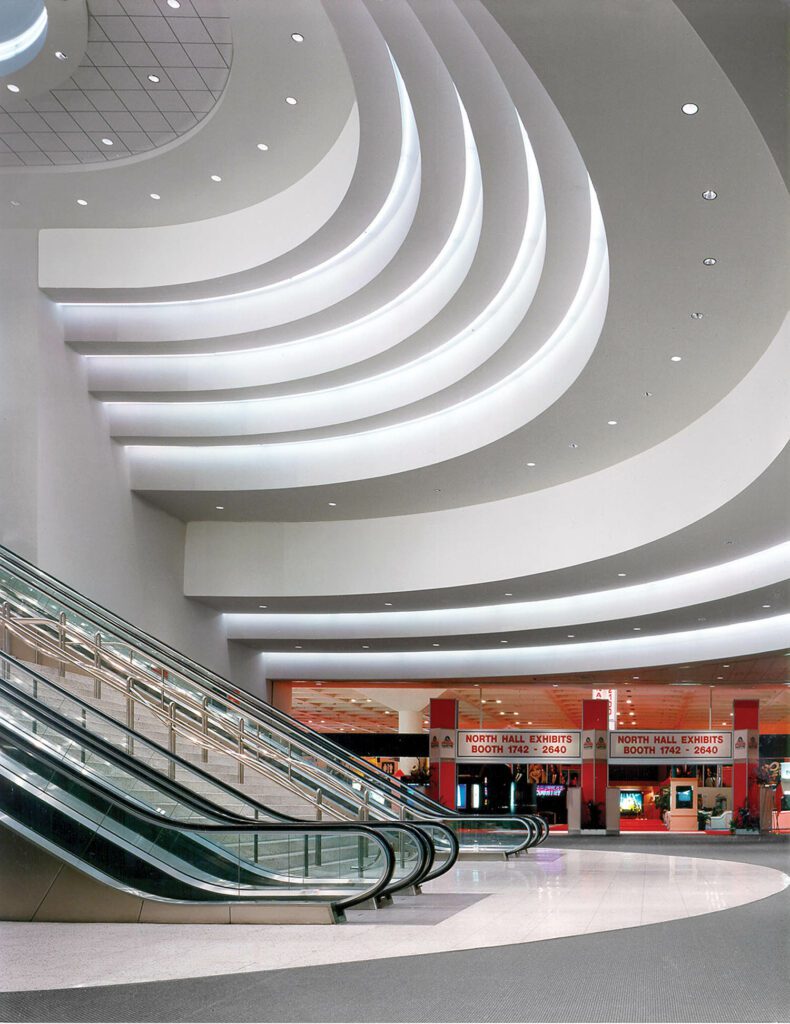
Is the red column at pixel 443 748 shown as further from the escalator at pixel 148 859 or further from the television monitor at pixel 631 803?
the escalator at pixel 148 859

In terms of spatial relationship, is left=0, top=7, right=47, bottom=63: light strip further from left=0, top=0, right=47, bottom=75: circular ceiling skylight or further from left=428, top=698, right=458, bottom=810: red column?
left=428, top=698, right=458, bottom=810: red column

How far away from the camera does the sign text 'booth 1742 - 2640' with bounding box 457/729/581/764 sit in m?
26.4

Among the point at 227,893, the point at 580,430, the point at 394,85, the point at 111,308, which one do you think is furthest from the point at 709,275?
the point at 111,308

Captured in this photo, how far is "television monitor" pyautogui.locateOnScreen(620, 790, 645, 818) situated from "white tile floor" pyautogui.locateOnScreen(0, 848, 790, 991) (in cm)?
1505

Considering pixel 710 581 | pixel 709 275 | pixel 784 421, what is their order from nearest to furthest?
pixel 709 275 → pixel 784 421 → pixel 710 581

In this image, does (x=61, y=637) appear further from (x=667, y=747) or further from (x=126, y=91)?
(x=667, y=747)

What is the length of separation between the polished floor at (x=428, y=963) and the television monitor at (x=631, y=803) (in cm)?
1753

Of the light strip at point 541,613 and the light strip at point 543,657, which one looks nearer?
the light strip at point 541,613

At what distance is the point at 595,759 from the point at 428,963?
67.4 ft

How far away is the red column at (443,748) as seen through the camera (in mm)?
26516

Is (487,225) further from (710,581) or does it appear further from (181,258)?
(710,581)

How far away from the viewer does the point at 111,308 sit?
16.8m

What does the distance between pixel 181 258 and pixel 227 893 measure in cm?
979

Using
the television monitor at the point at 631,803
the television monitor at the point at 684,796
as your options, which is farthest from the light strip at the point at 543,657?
the television monitor at the point at 631,803
